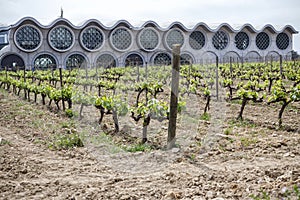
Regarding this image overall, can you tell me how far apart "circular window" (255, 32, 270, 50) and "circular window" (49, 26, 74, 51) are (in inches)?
747

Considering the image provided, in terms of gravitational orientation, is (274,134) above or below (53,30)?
below

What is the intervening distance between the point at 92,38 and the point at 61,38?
2548mm

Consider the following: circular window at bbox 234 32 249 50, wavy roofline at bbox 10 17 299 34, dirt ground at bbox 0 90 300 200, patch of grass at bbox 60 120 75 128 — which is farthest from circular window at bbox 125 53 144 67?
dirt ground at bbox 0 90 300 200

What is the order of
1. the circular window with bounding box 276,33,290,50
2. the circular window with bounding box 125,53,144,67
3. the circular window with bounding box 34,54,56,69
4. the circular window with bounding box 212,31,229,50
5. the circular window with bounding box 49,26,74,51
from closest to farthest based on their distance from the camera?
the circular window with bounding box 34,54,56,69 → the circular window with bounding box 49,26,74,51 → the circular window with bounding box 125,53,144,67 → the circular window with bounding box 212,31,229,50 → the circular window with bounding box 276,33,290,50

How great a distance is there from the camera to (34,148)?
19.7 ft

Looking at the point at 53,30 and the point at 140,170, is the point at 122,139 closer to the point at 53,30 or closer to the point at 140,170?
the point at 140,170

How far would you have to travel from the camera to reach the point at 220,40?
34.2 metres

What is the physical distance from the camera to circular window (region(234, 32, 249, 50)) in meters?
35.0

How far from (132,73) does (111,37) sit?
1195 centimetres

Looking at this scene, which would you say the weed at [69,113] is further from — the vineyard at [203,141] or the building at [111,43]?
the building at [111,43]

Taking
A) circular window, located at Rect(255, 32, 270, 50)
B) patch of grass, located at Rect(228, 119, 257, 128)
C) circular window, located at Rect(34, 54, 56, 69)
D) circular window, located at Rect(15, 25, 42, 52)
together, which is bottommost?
patch of grass, located at Rect(228, 119, 257, 128)

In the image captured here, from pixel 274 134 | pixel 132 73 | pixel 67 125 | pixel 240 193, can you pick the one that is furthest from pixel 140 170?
pixel 132 73

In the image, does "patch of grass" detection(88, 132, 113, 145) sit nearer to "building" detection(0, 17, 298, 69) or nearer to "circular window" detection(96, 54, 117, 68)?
"building" detection(0, 17, 298, 69)

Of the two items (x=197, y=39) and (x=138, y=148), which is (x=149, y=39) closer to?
(x=197, y=39)
